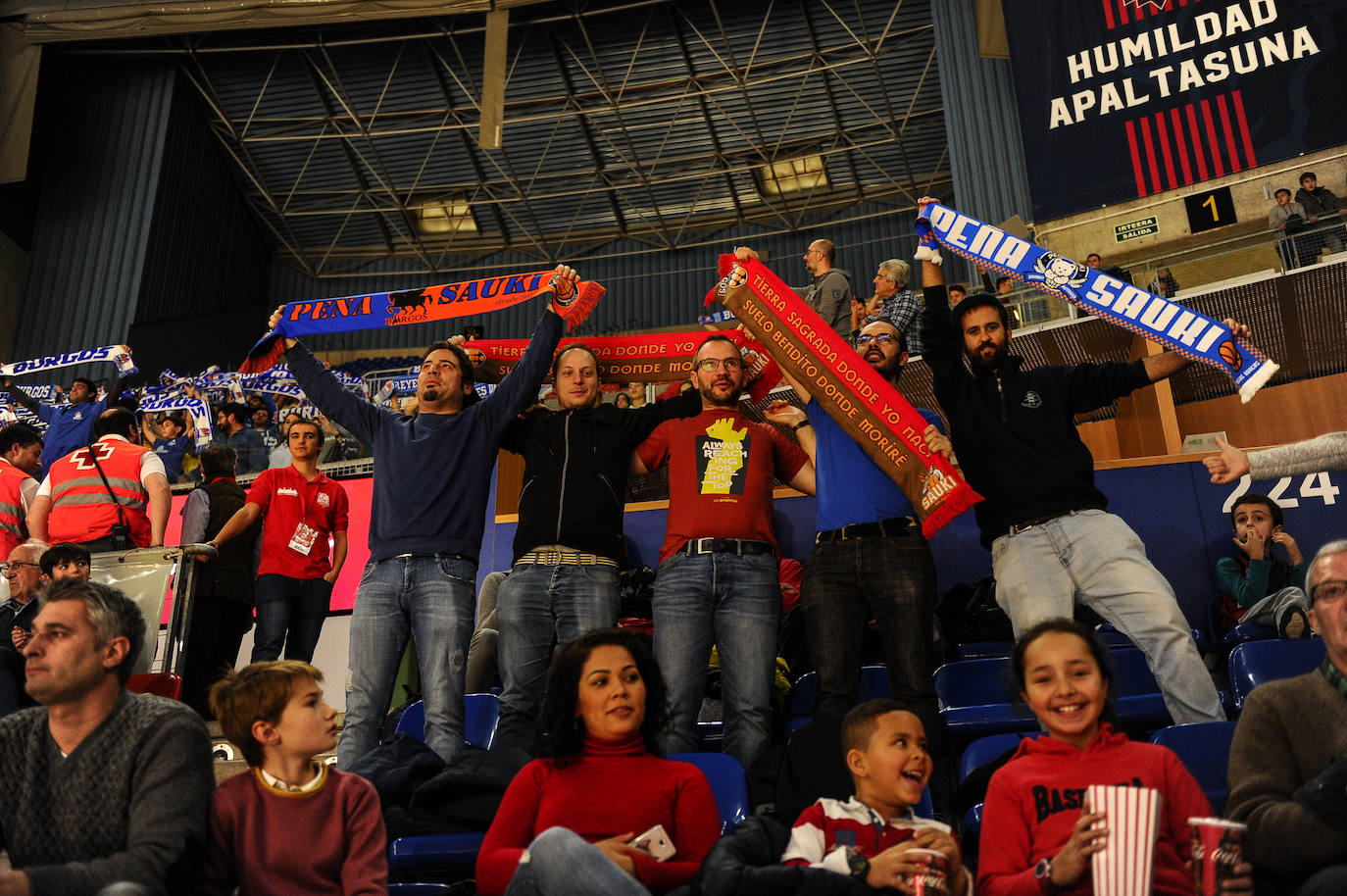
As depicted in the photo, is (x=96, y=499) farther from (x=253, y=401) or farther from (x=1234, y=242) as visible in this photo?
(x=1234, y=242)

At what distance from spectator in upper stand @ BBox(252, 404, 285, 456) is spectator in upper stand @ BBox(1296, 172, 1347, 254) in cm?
863

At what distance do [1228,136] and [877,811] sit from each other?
961 cm

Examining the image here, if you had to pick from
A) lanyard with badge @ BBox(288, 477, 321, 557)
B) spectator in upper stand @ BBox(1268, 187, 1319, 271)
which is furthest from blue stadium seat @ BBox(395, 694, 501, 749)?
spectator in upper stand @ BBox(1268, 187, 1319, 271)

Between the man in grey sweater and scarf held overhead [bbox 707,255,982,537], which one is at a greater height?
scarf held overhead [bbox 707,255,982,537]

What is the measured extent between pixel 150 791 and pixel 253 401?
28.7ft

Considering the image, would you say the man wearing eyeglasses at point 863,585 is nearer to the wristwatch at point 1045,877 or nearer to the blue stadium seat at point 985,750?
the blue stadium seat at point 985,750

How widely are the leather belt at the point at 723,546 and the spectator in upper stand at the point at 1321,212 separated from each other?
678 cm

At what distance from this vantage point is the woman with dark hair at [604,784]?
2119mm

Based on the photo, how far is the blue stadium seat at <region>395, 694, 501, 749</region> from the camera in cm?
347

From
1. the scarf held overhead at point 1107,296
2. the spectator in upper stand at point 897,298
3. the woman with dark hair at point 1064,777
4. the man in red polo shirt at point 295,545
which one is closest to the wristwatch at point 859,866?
the woman with dark hair at point 1064,777

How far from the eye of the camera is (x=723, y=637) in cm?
318

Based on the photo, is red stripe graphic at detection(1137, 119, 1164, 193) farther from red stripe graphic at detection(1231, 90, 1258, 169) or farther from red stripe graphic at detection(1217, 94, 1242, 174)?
red stripe graphic at detection(1231, 90, 1258, 169)

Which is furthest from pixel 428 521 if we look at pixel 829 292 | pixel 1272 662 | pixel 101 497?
pixel 829 292

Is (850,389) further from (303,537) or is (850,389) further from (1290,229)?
(1290,229)
